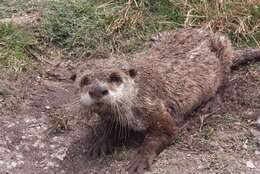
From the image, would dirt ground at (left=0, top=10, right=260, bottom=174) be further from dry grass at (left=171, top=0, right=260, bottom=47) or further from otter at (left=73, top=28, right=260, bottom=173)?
dry grass at (left=171, top=0, right=260, bottom=47)

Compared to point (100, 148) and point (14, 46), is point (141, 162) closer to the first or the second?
point (100, 148)

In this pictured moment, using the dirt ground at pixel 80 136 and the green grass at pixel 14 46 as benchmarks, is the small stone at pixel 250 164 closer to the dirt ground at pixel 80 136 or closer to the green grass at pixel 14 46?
the dirt ground at pixel 80 136

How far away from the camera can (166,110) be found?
177 inches

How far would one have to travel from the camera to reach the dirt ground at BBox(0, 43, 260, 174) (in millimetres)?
4191

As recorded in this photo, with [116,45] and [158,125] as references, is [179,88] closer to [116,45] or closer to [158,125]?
[158,125]

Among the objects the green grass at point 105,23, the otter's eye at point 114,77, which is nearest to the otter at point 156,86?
the otter's eye at point 114,77

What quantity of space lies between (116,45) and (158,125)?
1677 millimetres

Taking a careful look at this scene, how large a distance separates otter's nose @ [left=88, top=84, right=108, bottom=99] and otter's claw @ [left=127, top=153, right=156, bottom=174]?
545mm

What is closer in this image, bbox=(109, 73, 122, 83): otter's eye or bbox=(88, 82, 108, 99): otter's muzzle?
bbox=(88, 82, 108, 99): otter's muzzle

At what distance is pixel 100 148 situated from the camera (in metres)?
4.39

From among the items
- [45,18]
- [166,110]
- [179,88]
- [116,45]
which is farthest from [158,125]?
[45,18]

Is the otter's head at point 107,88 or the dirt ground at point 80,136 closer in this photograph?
the otter's head at point 107,88

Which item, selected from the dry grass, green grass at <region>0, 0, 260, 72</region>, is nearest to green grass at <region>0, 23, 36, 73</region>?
green grass at <region>0, 0, 260, 72</region>

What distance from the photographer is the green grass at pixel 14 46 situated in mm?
5375
